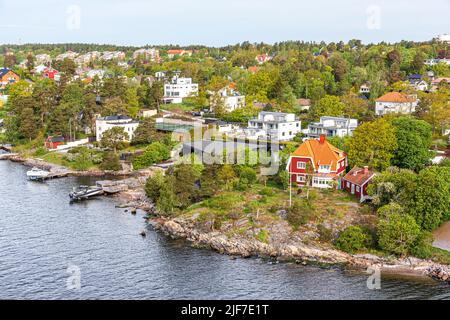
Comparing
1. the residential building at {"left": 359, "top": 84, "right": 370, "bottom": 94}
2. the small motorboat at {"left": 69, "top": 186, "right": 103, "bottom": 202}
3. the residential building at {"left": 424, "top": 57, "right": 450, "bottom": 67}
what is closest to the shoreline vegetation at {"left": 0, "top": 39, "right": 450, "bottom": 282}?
the residential building at {"left": 359, "top": 84, "right": 370, "bottom": 94}

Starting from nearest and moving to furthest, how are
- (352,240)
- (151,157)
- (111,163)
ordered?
(352,240), (151,157), (111,163)

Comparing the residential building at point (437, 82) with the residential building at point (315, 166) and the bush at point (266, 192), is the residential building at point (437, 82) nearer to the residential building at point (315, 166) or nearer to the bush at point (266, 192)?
the residential building at point (315, 166)

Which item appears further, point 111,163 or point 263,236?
point 111,163

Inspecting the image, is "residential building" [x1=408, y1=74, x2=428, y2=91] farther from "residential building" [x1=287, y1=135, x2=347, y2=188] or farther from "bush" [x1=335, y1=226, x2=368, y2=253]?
"bush" [x1=335, y1=226, x2=368, y2=253]

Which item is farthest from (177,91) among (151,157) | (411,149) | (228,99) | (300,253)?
(300,253)

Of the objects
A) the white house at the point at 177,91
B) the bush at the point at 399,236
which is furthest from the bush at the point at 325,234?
the white house at the point at 177,91

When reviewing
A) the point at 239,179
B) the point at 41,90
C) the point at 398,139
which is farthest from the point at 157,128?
the point at 398,139

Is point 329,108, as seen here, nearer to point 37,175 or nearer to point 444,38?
point 37,175
